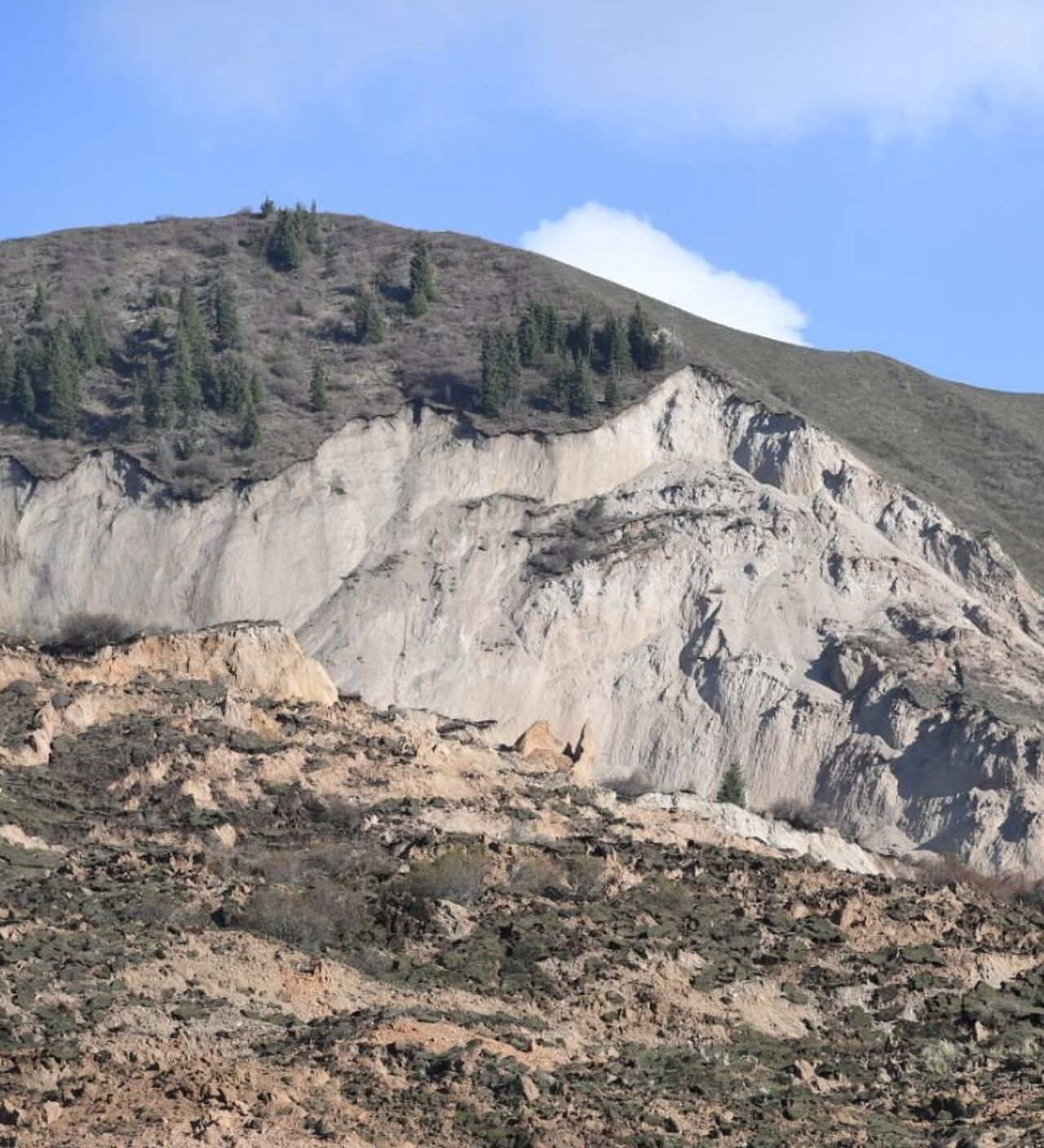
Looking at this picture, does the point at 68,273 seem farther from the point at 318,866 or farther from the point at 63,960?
the point at 63,960

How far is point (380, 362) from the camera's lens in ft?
293

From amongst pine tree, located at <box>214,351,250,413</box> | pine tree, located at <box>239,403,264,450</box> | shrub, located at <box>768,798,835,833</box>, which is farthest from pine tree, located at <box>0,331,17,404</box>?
shrub, located at <box>768,798,835,833</box>

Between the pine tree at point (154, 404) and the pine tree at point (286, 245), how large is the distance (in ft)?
54.2

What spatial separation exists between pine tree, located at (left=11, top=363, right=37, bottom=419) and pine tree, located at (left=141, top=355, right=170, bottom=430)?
12.7 feet

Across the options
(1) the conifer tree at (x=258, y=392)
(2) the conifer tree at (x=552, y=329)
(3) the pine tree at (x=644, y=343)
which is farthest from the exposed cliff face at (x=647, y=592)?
(2) the conifer tree at (x=552, y=329)

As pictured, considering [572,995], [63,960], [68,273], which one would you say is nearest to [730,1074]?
[572,995]

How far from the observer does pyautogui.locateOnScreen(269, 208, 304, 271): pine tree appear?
330ft

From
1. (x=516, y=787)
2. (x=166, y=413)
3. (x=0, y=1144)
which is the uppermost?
(x=166, y=413)

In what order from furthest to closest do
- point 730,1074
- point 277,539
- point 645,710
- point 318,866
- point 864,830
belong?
point 277,539
point 645,710
point 864,830
point 318,866
point 730,1074

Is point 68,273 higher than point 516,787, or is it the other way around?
point 68,273

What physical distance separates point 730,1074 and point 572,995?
10.8 feet

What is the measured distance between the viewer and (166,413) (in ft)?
277

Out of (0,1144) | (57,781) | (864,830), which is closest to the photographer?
(0,1144)

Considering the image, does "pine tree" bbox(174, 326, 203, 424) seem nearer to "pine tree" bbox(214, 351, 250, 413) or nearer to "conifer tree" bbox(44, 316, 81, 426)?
"pine tree" bbox(214, 351, 250, 413)
